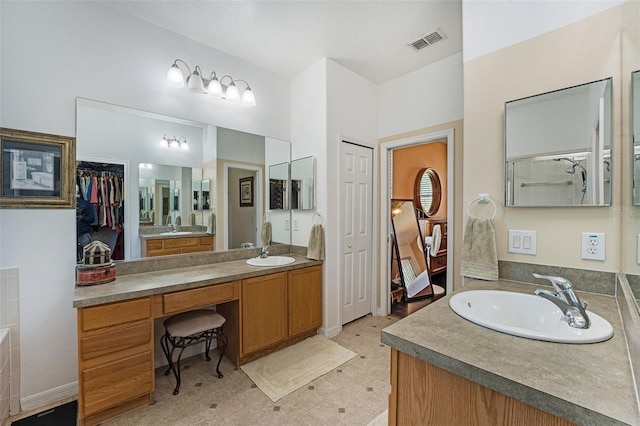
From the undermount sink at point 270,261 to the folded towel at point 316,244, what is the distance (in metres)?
0.20

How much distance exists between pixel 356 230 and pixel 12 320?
2846mm

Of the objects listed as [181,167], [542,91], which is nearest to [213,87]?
[181,167]

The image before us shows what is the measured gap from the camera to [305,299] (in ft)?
8.79

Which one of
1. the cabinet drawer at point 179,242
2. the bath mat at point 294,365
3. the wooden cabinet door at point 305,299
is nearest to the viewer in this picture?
the bath mat at point 294,365

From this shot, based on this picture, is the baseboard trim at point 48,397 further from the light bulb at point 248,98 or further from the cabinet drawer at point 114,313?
the light bulb at point 248,98

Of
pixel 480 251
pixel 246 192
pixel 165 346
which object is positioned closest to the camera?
pixel 480 251

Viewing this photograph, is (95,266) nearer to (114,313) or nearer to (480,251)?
(114,313)

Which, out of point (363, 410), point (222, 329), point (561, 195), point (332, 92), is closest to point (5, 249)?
point (222, 329)

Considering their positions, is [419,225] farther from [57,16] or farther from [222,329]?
[57,16]

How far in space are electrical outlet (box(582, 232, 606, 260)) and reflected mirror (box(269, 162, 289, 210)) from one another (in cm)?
248

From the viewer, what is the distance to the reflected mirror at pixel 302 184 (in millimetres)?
2920

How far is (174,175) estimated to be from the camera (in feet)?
7.92

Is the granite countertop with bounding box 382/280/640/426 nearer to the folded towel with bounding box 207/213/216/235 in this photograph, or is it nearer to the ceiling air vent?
the folded towel with bounding box 207/213/216/235

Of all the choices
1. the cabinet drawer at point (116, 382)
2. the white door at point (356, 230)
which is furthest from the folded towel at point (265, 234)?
the cabinet drawer at point (116, 382)
